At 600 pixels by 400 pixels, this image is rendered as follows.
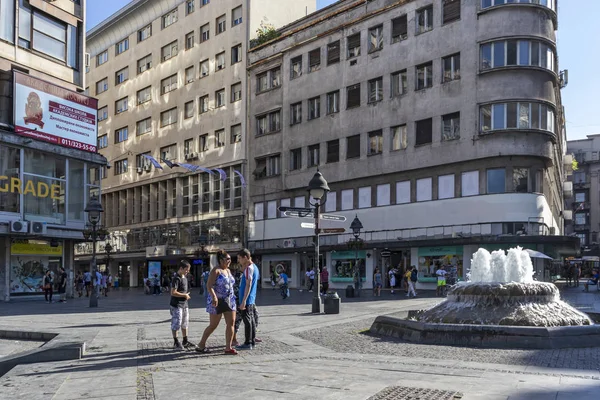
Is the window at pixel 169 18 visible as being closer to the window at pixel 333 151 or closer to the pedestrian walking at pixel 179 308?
the window at pixel 333 151

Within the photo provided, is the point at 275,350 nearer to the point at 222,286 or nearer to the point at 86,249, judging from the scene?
the point at 222,286

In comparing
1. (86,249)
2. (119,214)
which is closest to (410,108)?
(119,214)

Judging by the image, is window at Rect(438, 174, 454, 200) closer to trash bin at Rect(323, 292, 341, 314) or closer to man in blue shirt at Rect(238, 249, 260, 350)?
trash bin at Rect(323, 292, 341, 314)

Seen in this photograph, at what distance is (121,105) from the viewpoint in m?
66.7

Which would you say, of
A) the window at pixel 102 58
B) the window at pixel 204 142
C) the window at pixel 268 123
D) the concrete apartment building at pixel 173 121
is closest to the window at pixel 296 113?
the window at pixel 268 123

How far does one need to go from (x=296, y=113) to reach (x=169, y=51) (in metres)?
18.1

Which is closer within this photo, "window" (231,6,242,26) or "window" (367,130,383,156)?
"window" (367,130,383,156)

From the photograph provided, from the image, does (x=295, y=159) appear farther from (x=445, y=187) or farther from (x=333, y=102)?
(x=445, y=187)

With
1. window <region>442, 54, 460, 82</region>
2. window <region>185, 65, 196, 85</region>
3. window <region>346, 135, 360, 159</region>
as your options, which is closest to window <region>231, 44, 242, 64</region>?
window <region>185, 65, 196, 85</region>

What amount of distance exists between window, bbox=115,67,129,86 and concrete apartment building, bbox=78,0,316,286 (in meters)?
0.10

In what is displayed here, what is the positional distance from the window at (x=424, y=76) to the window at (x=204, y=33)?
865 inches

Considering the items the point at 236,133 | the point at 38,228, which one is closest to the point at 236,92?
the point at 236,133

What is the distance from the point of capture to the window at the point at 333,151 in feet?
148

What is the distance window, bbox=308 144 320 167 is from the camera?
4656 cm
